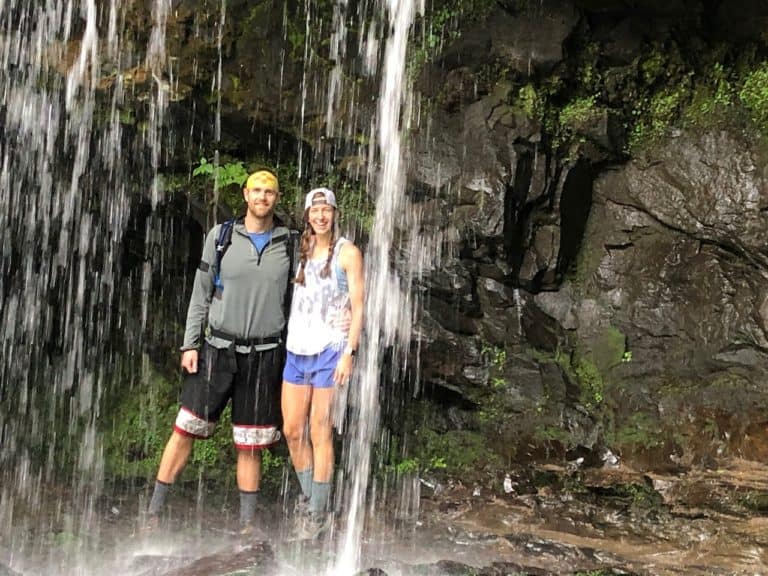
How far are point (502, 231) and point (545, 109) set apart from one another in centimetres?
125

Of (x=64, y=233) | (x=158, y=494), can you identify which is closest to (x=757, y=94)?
(x=158, y=494)

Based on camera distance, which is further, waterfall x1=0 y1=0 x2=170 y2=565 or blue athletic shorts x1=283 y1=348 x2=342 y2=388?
waterfall x1=0 y1=0 x2=170 y2=565

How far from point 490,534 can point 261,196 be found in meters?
2.81

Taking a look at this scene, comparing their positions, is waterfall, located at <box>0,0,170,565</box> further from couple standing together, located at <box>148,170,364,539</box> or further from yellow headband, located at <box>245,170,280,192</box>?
yellow headband, located at <box>245,170,280,192</box>

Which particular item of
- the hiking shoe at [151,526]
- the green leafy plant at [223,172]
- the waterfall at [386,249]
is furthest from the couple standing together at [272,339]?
the green leafy plant at [223,172]

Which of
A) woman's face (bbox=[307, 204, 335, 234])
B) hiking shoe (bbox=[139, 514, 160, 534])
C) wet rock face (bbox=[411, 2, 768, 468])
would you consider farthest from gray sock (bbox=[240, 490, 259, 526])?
wet rock face (bbox=[411, 2, 768, 468])

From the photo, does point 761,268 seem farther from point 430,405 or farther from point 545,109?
point 430,405

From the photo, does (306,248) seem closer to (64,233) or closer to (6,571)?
(6,571)

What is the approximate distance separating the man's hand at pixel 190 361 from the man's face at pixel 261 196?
0.99 meters

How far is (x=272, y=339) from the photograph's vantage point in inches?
178

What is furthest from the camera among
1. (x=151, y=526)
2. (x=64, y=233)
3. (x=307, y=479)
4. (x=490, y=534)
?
(x=64, y=233)

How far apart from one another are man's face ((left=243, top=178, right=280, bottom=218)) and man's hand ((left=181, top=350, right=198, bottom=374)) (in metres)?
0.99

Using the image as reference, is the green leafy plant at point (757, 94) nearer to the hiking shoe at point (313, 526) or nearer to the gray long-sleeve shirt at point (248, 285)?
the gray long-sleeve shirt at point (248, 285)

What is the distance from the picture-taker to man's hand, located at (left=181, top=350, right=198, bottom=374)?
455 cm
